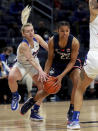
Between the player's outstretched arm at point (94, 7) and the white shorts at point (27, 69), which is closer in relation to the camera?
the player's outstretched arm at point (94, 7)

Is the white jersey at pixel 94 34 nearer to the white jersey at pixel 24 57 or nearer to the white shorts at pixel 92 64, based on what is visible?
the white shorts at pixel 92 64

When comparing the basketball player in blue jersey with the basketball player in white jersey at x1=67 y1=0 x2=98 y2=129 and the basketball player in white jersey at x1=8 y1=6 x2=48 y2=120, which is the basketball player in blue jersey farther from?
the basketball player in white jersey at x1=67 y1=0 x2=98 y2=129

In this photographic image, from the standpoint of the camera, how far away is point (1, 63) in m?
10.9

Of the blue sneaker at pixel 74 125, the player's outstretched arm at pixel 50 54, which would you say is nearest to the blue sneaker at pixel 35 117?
the player's outstretched arm at pixel 50 54

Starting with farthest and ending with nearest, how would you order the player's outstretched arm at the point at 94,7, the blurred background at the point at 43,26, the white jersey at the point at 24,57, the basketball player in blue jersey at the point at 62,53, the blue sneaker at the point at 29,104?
the blurred background at the point at 43,26, the white jersey at the point at 24,57, the blue sneaker at the point at 29,104, the basketball player in blue jersey at the point at 62,53, the player's outstretched arm at the point at 94,7

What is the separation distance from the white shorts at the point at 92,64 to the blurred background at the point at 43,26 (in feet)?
18.7

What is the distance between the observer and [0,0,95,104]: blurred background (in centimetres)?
1146

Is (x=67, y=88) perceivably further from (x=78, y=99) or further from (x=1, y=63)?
(x=78, y=99)

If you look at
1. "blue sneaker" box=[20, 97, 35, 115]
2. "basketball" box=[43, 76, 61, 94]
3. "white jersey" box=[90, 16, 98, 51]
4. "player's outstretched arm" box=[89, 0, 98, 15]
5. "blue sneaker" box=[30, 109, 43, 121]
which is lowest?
"blue sneaker" box=[30, 109, 43, 121]

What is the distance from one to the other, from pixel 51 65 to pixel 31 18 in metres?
6.95

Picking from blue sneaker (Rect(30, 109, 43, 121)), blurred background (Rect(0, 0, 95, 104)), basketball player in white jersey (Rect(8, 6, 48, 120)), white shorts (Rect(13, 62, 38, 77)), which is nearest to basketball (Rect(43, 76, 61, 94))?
basketball player in white jersey (Rect(8, 6, 48, 120))

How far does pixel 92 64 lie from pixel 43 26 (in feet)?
25.1

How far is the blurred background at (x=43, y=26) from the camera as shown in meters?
11.5

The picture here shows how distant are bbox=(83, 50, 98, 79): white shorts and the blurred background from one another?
5700 millimetres
